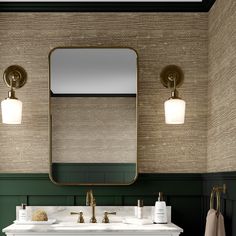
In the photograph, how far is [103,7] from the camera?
3.76 metres

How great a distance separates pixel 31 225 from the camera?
339cm

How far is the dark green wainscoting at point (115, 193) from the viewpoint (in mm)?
3711

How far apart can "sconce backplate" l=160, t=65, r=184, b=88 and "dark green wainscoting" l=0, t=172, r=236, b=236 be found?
2.18ft

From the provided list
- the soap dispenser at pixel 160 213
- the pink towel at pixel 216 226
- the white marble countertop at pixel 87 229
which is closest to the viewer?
the pink towel at pixel 216 226

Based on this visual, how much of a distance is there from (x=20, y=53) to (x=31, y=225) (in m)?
A: 1.24

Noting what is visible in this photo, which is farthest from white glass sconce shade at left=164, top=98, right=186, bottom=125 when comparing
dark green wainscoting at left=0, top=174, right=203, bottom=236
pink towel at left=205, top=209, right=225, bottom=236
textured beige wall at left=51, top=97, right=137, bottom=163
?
pink towel at left=205, top=209, right=225, bottom=236

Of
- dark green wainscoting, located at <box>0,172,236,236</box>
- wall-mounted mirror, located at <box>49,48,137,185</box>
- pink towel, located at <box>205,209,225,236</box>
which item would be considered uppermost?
wall-mounted mirror, located at <box>49,48,137,185</box>

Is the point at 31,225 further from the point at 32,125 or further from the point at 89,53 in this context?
the point at 89,53

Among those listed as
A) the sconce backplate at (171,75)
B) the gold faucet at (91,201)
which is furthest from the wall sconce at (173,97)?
the gold faucet at (91,201)

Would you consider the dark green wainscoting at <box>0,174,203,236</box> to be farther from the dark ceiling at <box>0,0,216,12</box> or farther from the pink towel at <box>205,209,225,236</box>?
the dark ceiling at <box>0,0,216,12</box>

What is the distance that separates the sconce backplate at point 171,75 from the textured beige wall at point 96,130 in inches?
12.9

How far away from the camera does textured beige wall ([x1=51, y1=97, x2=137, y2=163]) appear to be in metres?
3.66

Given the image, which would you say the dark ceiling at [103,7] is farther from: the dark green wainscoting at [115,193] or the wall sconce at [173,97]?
the dark green wainscoting at [115,193]

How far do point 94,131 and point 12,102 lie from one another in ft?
1.99
